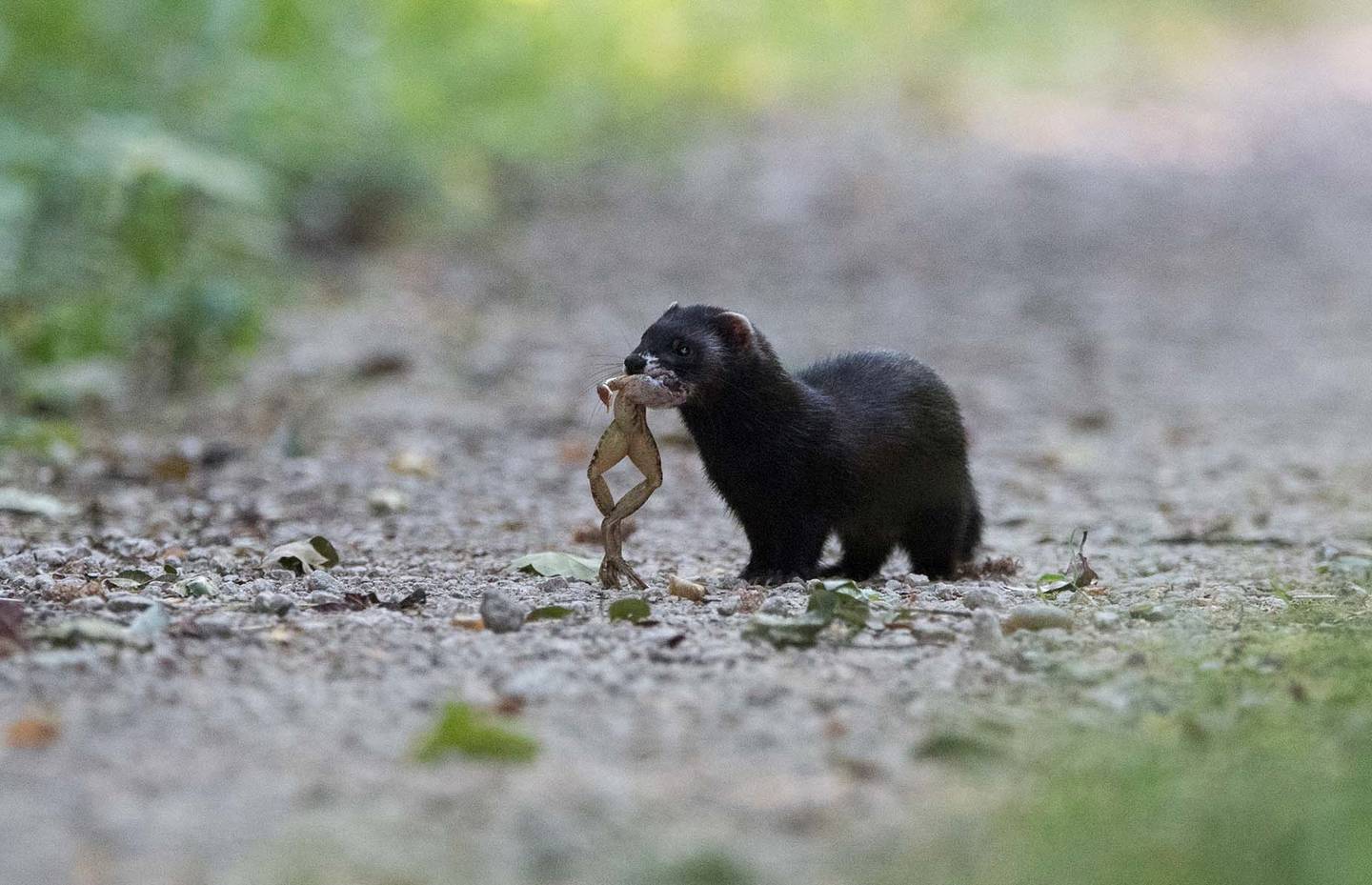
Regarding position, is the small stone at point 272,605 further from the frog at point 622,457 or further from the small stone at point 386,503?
the small stone at point 386,503

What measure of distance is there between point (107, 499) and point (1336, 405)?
211 inches

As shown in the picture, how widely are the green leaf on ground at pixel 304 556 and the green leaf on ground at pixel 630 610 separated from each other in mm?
1094

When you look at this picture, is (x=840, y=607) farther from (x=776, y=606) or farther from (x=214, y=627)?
(x=214, y=627)

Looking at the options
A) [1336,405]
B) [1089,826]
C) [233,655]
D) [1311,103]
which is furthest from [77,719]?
[1311,103]

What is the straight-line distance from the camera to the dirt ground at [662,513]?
100 inches

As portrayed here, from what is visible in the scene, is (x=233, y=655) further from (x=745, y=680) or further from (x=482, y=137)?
(x=482, y=137)

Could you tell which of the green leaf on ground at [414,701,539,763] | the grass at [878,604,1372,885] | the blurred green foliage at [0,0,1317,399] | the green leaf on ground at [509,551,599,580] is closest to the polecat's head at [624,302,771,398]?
the green leaf on ground at [509,551,599,580]

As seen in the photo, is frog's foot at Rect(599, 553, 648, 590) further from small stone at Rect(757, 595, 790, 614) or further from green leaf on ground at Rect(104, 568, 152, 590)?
green leaf on ground at Rect(104, 568, 152, 590)

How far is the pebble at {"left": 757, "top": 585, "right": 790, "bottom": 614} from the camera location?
3.87 m

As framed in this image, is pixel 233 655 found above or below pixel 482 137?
below

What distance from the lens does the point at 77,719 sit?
2881 mm

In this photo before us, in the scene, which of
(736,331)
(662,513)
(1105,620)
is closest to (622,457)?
(736,331)

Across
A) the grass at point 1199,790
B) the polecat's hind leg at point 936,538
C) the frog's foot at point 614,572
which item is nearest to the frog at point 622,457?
the frog's foot at point 614,572

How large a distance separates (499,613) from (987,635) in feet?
3.22
